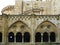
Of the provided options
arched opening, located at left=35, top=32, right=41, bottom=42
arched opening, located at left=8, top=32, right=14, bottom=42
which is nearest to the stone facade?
arched opening, located at left=8, top=32, right=14, bottom=42

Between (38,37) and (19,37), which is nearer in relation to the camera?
(38,37)

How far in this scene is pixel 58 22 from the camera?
30828 mm

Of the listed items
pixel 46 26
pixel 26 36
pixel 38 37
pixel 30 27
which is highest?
pixel 46 26

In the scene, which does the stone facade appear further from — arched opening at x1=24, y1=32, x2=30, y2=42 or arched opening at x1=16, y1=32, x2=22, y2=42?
arched opening at x1=16, y1=32, x2=22, y2=42

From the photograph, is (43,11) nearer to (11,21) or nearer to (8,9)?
(8,9)

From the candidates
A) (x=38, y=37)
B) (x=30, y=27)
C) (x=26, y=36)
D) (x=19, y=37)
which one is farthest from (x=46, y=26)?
(x=19, y=37)

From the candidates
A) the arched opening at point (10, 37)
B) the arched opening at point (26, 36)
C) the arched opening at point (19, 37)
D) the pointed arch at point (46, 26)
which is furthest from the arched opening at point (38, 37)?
the arched opening at point (10, 37)

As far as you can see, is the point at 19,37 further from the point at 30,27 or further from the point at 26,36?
the point at 30,27

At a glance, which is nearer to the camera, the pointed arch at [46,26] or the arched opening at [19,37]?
the arched opening at [19,37]

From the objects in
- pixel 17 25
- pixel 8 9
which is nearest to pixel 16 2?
pixel 8 9

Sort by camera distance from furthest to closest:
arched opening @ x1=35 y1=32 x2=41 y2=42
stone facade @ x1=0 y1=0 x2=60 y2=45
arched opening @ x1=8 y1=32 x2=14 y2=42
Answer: arched opening @ x1=8 y1=32 x2=14 y2=42 → arched opening @ x1=35 y1=32 x2=41 y2=42 → stone facade @ x1=0 y1=0 x2=60 y2=45

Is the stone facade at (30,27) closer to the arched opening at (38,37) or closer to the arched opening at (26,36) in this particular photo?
the arched opening at (26,36)

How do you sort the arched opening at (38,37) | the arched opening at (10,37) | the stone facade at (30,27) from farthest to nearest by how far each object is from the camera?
the arched opening at (10,37), the arched opening at (38,37), the stone facade at (30,27)

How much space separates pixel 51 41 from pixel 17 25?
4.81 m
